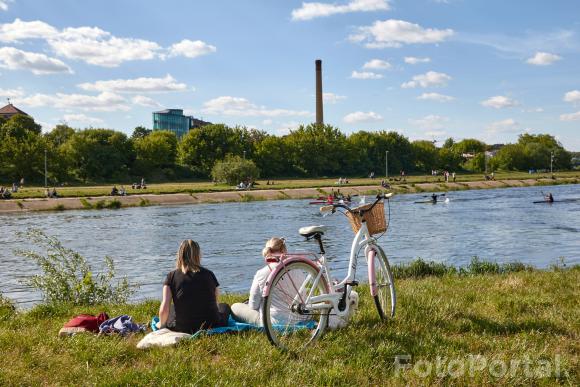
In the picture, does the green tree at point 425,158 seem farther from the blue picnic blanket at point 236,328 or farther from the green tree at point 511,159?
the blue picnic blanket at point 236,328

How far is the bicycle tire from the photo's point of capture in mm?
7515

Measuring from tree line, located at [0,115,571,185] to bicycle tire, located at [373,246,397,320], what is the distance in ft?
282

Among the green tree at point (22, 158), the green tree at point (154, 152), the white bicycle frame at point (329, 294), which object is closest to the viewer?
the white bicycle frame at point (329, 294)

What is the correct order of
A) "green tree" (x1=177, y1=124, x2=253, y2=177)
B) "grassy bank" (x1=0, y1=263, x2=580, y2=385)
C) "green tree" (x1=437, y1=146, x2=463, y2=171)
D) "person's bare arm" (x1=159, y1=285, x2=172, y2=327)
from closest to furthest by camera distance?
"grassy bank" (x1=0, y1=263, x2=580, y2=385) → "person's bare arm" (x1=159, y1=285, x2=172, y2=327) → "green tree" (x1=177, y1=124, x2=253, y2=177) → "green tree" (x1=437, y1=146, x2=463, y2=171)

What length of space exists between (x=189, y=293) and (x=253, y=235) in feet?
99.2

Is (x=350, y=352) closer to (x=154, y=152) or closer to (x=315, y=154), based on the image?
(x=154, y=152)

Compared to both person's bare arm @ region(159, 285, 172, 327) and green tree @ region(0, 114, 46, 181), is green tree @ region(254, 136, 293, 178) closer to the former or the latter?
green tree @ region(0, 114, 46, 181)

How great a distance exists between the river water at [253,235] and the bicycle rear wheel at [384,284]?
10029mm

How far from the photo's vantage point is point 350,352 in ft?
19.8

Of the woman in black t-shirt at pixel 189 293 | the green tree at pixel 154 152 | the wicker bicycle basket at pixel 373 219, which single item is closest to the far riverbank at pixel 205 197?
the green tree at pixel 154 152

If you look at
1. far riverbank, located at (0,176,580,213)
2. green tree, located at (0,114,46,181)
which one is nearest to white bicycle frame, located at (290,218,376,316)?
far riverbank, located at (0,176,580,213)

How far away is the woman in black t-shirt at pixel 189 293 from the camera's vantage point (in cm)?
680

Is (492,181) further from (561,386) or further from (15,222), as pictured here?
(561,386)

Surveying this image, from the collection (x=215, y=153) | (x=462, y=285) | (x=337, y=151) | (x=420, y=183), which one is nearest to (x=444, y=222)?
(x=462, y=285)
